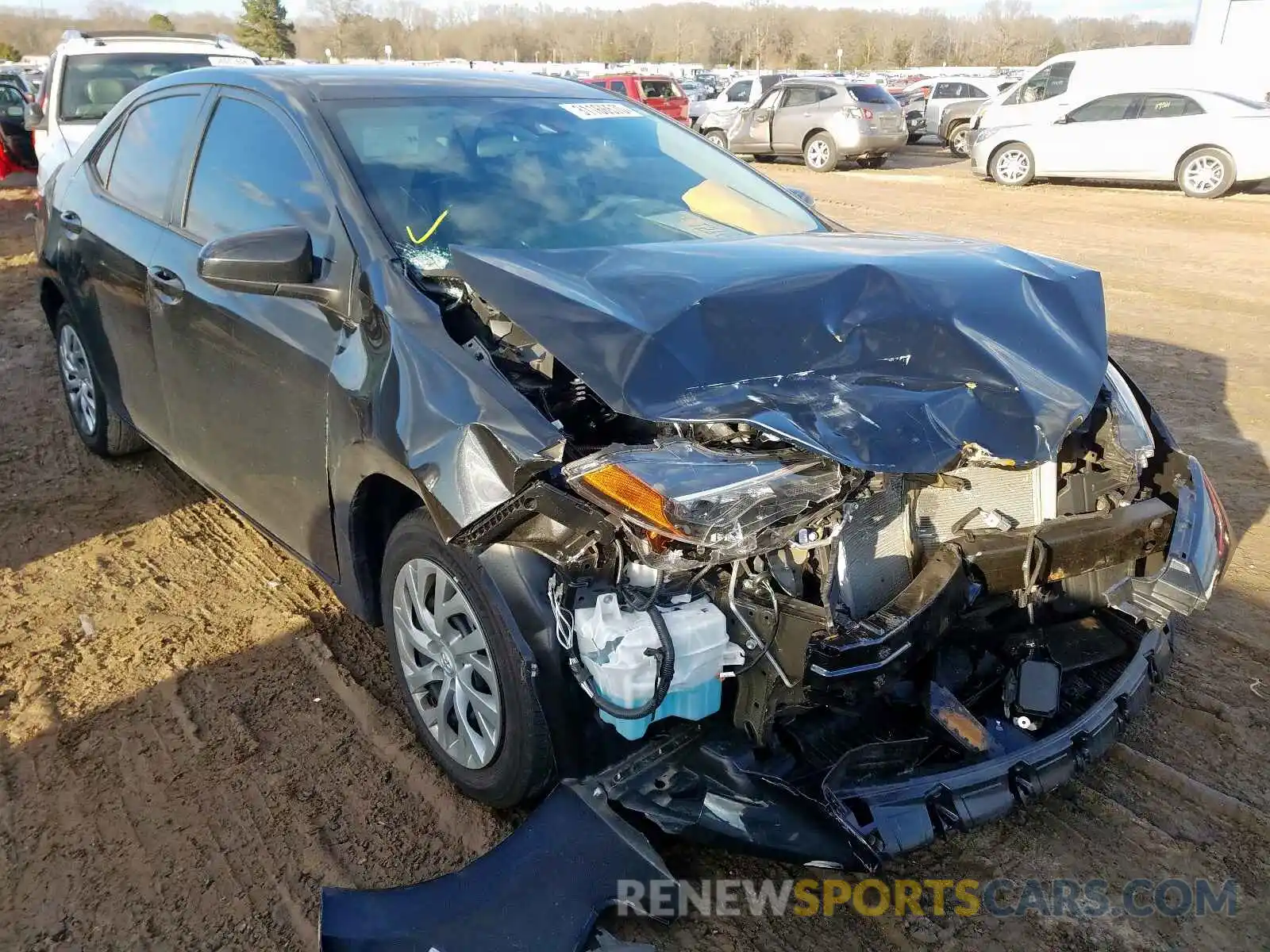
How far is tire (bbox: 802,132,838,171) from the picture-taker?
18703 millimetres

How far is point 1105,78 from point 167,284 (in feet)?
55.9

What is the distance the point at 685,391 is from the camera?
87.1 inches

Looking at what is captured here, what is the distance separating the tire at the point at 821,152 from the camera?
18.7 meters

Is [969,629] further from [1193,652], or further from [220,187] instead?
[220,187]

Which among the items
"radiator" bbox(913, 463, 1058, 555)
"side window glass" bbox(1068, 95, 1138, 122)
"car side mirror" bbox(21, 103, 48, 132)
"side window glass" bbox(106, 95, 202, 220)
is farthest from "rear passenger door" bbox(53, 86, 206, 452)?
"side window glass" bbox(1068, 95, 1138, 122)

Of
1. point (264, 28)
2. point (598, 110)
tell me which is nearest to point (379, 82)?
point (598, 110)

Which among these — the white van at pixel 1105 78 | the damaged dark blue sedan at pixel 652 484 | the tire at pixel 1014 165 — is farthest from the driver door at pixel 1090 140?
the damaged dark blue sedan at pixel 652 484

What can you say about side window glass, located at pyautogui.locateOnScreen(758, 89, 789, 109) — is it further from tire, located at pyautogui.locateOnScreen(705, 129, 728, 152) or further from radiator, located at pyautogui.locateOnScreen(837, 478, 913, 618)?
radiator, located at pyautogui.locateOnScreen(837, 478, 913, 618)

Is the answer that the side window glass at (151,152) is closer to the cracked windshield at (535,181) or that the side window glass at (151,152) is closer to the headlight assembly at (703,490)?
the cracked windshield at (535,181)

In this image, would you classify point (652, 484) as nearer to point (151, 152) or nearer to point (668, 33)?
point (151, 152)

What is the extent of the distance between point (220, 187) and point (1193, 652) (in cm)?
373

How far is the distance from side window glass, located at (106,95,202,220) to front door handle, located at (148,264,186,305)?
243 mm

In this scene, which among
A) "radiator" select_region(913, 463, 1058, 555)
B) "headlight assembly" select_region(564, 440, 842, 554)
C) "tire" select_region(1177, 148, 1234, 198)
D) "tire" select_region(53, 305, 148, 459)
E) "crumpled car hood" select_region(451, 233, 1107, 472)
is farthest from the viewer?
"tire" select_region(1177, 148, 1234, 198)
